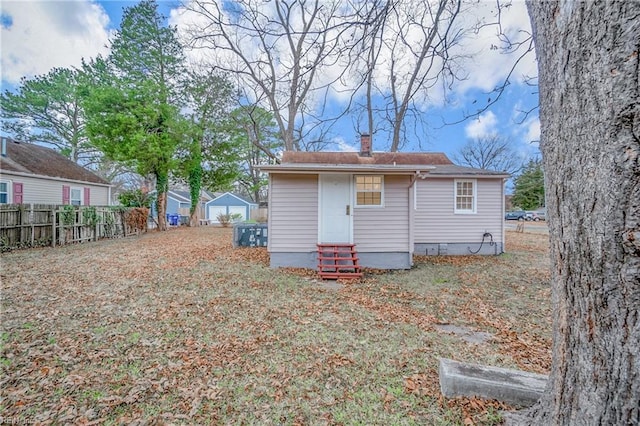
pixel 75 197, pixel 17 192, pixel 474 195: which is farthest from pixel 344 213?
pixel 75 197

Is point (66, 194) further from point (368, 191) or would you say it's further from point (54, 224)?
point (368, 191)

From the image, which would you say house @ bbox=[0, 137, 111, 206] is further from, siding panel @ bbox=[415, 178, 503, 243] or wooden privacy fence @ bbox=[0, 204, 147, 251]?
siding panel @ bbox=[415, 178, 503, 243]

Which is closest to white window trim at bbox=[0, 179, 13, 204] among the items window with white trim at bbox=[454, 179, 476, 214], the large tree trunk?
the large tree trunk

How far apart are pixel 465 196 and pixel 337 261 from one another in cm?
561

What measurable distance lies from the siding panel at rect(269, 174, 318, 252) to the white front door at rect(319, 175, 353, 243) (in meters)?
0.20

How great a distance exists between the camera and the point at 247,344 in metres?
3.34

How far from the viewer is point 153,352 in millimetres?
3113

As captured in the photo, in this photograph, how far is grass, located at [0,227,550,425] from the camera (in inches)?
90.6

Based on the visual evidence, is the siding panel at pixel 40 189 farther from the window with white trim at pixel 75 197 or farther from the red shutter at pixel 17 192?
the window with white trim at pixel 75 197

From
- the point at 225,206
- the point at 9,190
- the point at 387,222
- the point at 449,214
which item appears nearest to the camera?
the point at 387,222

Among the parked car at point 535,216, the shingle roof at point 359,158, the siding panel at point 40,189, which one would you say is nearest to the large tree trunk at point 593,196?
the shingle roof at point 359,158

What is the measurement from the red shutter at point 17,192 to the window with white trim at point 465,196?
691 inches

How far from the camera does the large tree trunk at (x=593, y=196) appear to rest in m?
1.11

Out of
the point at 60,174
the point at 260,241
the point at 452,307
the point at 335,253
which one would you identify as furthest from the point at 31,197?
the point at 452,307
